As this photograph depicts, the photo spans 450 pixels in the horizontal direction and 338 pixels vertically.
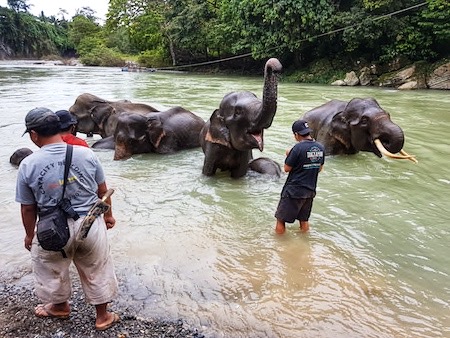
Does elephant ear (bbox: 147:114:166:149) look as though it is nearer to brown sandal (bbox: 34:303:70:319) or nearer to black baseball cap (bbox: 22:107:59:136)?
brown sandal (bbox: 34:303:70:319)

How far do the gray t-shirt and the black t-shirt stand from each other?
1977 millimetres

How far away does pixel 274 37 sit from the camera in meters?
27.5

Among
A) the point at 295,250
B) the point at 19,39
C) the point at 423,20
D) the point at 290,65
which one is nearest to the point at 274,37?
the point at 290,65

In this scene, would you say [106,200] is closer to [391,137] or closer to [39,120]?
[39,120]

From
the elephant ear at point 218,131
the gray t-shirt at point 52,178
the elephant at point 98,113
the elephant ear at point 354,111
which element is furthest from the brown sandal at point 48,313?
the elephant at point 98,113

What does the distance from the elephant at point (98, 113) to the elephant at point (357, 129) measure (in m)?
3.39

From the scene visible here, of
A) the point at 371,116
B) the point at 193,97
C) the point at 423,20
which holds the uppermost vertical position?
the point at 423,20

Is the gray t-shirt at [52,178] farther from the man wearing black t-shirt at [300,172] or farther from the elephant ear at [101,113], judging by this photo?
the elephant ear at [101,113]

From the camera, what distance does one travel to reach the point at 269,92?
463 cm

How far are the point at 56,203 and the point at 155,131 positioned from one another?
16.6ft

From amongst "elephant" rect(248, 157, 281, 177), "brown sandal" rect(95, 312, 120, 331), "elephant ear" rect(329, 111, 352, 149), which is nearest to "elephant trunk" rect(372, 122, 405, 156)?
"elephant ear" rect(329, 111, 352, 149)

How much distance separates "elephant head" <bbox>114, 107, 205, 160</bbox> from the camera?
7.62 metres

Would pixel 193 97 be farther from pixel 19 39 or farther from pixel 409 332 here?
pixel 19 39

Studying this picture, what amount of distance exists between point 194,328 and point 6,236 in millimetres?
2553
